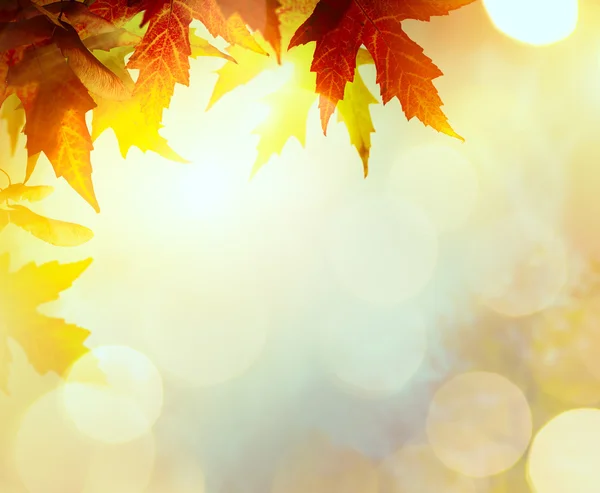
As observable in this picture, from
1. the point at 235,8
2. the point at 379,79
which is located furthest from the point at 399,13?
the point at 235,8

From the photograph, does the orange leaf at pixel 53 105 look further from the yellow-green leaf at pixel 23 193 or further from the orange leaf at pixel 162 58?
the yellow-green leaf at pixel 23 193

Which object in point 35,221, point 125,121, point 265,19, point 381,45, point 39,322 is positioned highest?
point 265,19

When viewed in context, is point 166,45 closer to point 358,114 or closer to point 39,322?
point 358,114

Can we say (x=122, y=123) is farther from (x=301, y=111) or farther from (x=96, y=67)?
(x=301, y=111)

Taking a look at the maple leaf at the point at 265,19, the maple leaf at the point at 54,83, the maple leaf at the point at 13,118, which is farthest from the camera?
the maple leaf at the point at 13,118

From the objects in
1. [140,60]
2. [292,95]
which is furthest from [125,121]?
[292,95]

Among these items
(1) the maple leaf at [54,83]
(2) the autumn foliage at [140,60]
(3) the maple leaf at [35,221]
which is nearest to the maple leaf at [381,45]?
(2) the autumn foliage at [140,60]

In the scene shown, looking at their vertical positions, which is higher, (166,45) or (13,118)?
(166,45)

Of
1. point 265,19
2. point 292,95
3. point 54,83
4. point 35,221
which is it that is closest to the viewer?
point 265,19
